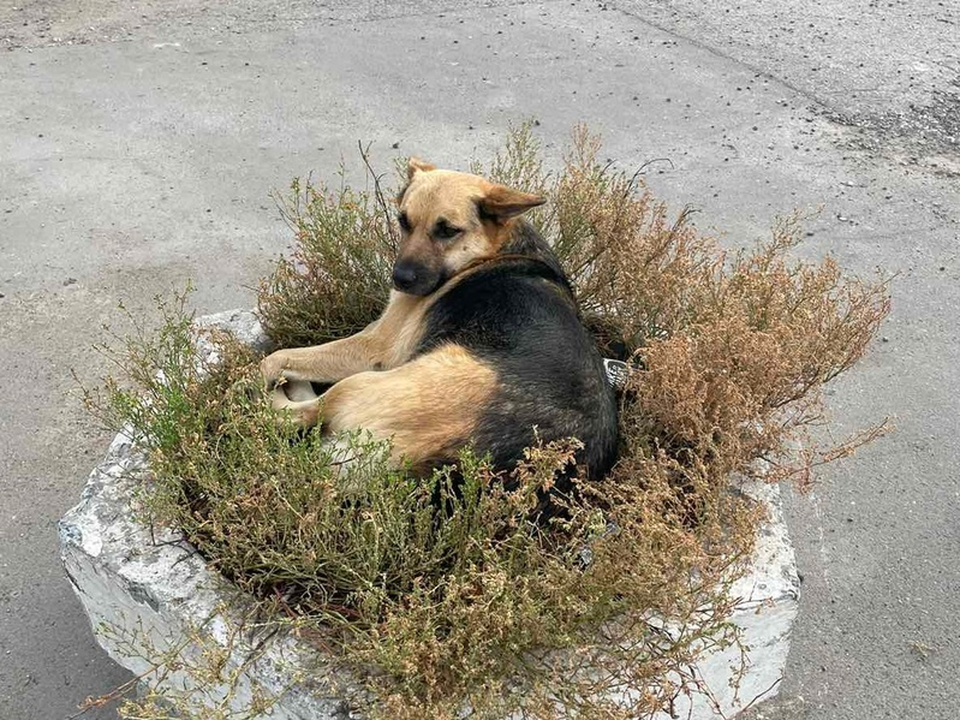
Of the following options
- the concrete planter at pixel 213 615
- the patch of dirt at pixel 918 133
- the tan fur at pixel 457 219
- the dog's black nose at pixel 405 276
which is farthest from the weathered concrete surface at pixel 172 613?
the patch of dirt at pixel 918 133

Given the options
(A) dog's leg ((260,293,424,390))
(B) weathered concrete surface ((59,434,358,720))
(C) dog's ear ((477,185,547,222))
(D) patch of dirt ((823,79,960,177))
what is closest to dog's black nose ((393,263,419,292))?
(A) dog's leg ((260,293,424,390))

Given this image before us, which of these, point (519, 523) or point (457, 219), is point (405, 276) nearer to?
point (457, 219)

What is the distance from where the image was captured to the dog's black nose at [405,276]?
3.48m

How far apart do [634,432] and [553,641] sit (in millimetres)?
1003

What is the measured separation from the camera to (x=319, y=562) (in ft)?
8.61

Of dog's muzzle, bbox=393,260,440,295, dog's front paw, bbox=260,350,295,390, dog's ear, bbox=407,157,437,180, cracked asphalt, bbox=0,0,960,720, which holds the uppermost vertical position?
dog's ear, bbox=407,157,437,180

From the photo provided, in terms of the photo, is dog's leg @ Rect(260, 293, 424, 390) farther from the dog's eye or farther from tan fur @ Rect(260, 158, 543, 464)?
the dog's eye

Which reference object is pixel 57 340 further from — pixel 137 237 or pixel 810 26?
pixel 810 26

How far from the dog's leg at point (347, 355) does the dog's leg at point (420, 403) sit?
1.29 feet

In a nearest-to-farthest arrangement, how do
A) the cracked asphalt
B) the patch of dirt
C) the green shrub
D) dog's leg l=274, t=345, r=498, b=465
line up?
the green shrub, dog's leg l=274, t=345, r=498, b=465, the cracked asphalt, the patch of dirt

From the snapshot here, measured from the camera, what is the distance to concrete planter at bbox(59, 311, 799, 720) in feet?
7.95

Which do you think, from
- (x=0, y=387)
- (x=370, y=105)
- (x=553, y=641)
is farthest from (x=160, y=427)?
(x=370, y=105)

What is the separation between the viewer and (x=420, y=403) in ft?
9.45

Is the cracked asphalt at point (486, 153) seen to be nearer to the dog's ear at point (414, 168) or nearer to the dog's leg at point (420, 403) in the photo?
the dog's leg at point (420, 403)
